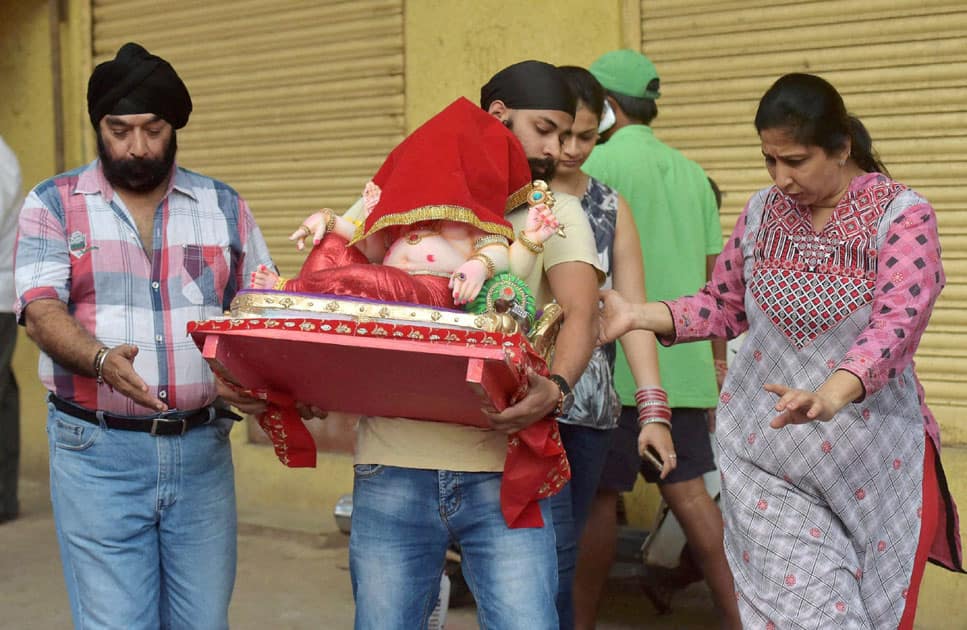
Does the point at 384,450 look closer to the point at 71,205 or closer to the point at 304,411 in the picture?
the point at 304,411

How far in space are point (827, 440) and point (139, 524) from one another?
1.82 metres

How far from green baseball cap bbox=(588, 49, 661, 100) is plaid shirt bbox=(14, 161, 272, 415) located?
1.81 m

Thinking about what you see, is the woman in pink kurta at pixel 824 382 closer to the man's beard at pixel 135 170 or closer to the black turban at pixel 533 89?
the black turban at pixel 533 89

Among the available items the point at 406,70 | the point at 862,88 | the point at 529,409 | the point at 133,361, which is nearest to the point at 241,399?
the point at 133,361

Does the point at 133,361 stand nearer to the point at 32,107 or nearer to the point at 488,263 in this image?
the point at 488,263

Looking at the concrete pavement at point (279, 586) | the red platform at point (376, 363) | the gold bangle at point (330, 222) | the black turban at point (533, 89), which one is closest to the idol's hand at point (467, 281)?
the red platform at point (376, 363)

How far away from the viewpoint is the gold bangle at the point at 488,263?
2795 mm

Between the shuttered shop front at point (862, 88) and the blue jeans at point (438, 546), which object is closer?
the blue jeans at point (438, 546)

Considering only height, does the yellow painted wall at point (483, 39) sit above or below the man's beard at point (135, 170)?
above

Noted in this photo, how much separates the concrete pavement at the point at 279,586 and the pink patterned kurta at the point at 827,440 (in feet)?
6.78

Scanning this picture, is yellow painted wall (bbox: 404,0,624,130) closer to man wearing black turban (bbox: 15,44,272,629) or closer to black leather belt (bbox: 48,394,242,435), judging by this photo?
man wearing black turban (bbox: 15,44,272,629)

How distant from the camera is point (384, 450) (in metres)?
3.04

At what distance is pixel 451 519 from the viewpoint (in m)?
3.01

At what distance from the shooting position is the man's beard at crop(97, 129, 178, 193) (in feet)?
11.6
